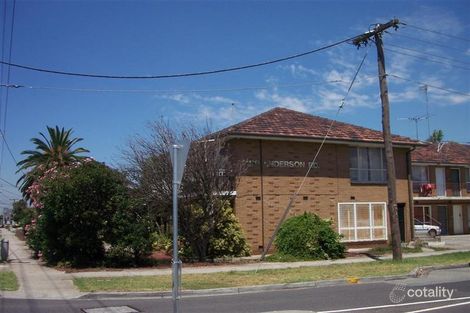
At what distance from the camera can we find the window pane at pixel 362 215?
28406 mm

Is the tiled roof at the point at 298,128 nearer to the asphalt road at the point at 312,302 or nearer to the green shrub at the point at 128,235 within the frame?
the green shrub at the point at 128,235

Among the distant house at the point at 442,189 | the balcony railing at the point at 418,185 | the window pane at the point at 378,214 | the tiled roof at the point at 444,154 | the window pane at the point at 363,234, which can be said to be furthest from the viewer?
the tiled roof at the point at 444,154

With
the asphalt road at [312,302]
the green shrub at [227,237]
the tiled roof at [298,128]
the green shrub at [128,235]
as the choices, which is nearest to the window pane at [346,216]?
the tiled roof at [298,128]

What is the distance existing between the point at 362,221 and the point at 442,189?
20338mm

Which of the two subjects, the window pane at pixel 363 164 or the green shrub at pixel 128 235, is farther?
the window pane at pixel 363 164

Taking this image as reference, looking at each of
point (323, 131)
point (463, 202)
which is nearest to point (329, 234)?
point (323, 131)

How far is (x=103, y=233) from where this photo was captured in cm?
1992

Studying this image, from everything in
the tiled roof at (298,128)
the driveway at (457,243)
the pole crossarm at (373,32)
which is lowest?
the driveway at (457,243)

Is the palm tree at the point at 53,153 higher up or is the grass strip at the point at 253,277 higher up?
the palm tree at the point at 53,153

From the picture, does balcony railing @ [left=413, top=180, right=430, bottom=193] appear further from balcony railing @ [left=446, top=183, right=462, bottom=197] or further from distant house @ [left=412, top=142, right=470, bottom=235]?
balcony railing @ [left=446, top=183, right=462, bottom=197]

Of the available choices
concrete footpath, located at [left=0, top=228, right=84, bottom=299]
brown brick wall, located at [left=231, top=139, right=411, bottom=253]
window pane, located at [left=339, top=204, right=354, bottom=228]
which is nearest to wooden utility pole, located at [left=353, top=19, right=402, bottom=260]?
brown brick wall, located at [left=231, top=139, right=411, bottom=253]

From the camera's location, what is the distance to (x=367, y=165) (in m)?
29.5

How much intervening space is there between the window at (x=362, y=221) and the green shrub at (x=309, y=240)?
4.03m

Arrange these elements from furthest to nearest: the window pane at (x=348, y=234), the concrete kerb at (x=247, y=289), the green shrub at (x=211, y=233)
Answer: the window pane at (x=348, y=234) < the green shrub at (x=211, y=233) < the concrete kerb at (x=247, y=289)
